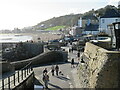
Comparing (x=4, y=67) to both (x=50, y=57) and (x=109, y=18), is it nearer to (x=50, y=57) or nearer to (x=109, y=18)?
(x=50, y=57)

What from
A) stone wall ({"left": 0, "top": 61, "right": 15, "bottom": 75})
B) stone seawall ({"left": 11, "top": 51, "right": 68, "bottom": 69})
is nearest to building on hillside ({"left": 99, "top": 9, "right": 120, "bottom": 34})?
stone seawall ({"left": 11, "top": 51, "right": 68, "bottom": 69})

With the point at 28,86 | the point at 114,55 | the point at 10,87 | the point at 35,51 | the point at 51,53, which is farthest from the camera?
the point at 35,51

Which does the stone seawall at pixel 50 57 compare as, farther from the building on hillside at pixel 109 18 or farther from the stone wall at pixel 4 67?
the building on hillside at pixel 109 18

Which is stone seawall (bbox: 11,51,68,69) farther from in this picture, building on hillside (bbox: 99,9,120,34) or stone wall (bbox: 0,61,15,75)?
building on hillside (bbox: 99,9,120,34)

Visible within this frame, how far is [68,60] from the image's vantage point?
3369 cm

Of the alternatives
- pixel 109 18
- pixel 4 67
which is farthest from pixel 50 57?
pixel 109 18

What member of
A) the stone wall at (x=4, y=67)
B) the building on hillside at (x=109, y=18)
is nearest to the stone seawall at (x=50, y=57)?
the stone wall at (x=4, y=67)

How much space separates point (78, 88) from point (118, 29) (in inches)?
207

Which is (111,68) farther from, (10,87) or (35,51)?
(35,51)

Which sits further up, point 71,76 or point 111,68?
point 111,68

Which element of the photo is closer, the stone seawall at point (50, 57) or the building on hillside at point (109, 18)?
the stone seawall at point (50, 57)

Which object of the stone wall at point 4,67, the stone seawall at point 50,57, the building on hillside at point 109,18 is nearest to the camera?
the stone wall at point 4,67

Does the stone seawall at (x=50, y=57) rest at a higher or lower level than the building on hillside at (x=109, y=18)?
lower

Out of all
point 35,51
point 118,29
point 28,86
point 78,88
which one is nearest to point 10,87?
point 28,86
